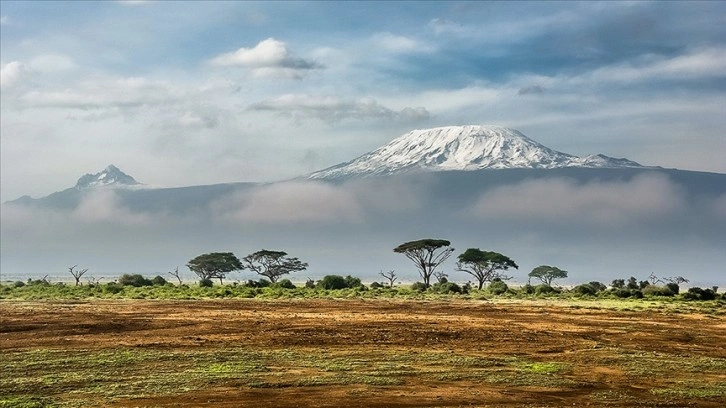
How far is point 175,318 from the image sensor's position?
37.9 metres

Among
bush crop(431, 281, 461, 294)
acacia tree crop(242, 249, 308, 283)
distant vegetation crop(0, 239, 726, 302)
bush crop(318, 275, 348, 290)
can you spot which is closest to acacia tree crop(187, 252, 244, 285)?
distant vegetation crop(0, 239, 726, 302)

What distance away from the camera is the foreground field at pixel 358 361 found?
18062 millimetres

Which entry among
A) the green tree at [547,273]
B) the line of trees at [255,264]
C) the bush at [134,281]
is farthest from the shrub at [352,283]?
the green tree at [547,273]

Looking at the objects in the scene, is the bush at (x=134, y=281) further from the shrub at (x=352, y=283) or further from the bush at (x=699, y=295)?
the bush at (x=699, y=295)

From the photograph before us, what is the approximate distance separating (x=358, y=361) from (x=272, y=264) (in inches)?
3646

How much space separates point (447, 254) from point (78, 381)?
8995 centimetres

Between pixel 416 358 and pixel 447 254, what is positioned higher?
pixel 447 254

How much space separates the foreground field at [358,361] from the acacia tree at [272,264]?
2937 inches

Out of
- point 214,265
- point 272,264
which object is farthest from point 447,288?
point 214,265

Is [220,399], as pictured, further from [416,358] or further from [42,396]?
[416,358]

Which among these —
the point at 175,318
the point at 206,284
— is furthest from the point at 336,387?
the point at 206,284

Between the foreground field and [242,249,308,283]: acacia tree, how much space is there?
74607 millimetres

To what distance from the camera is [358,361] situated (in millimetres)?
22891

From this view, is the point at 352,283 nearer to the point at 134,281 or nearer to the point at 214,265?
the point at 134,281
